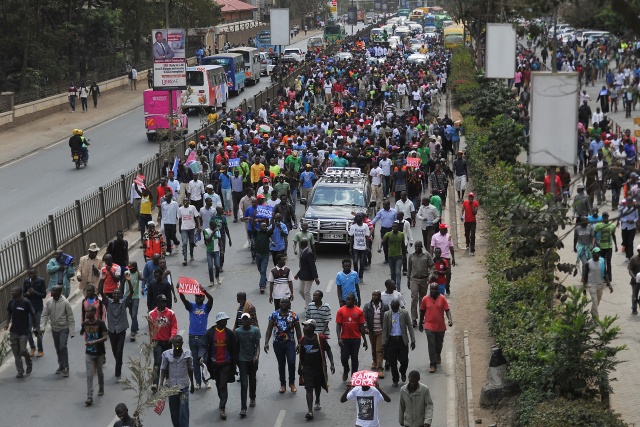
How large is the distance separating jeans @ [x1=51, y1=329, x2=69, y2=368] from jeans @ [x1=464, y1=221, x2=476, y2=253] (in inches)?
405

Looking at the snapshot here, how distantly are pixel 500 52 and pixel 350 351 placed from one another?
11.5 meters

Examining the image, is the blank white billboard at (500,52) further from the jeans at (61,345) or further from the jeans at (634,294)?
the jeans at (61,345)

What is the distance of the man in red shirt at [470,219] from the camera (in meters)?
23.4

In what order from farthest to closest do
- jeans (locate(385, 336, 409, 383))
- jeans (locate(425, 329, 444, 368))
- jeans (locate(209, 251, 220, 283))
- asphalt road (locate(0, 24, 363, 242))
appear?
1. asphalt road (locate(0, 24, 363, 242))
2. jeans (locate(209, 251, 220, 283))
3. jeans (locate(425, 329, 444, 368))
4. jeans (locate(385, 336, 409, 383))

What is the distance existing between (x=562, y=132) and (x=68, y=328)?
746 centimetres

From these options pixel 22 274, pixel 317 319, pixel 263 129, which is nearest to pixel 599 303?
pixel 317 319

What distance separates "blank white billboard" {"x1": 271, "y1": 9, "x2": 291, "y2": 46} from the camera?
160ft

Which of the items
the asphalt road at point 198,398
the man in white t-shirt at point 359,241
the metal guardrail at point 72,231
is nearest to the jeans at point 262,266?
the asphalt road at point 198,398

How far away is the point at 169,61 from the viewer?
35.4 m

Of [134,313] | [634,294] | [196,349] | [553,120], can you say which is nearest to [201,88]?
[134,313]

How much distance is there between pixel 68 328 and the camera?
16.3 meters

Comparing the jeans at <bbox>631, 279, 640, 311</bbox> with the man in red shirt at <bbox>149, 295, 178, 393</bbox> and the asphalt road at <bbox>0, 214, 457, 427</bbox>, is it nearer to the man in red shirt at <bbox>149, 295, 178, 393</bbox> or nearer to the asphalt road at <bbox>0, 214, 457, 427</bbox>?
the asphalt road at <bbox>0, 214, 457, 427</bbox>

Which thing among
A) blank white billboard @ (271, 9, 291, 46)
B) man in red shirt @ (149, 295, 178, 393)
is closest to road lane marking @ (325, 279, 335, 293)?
man in red shirt @ (149, 295, 178, 393)

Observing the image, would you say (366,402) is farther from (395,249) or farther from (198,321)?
(395,249)
